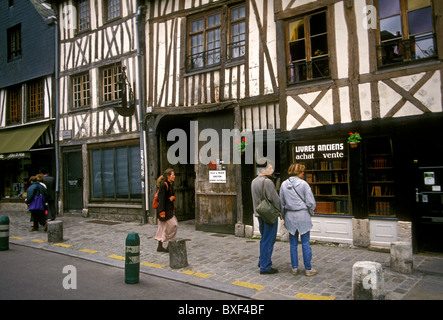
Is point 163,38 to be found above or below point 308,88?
above

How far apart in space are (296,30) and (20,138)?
11.5m

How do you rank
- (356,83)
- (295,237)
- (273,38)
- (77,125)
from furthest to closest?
(77,125) < (273,38) < (356,83) < (295,237)

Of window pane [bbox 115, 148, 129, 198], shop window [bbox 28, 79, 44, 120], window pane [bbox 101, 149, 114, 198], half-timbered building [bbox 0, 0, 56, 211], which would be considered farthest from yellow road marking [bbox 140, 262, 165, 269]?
shop window [bbox 28, 79, 44, 120]

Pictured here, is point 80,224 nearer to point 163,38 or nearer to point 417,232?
point 163,38

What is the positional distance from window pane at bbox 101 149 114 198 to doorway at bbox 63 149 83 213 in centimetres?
116

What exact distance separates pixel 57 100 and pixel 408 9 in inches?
457

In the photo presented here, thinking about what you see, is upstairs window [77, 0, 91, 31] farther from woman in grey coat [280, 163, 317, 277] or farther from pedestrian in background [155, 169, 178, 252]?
woman in grey coat [280, 163, 317, 277]

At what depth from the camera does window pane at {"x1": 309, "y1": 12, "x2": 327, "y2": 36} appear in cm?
749

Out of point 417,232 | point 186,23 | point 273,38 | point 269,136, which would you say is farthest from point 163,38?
point 417,232

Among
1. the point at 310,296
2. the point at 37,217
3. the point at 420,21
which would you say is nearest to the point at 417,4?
the point at 420,21

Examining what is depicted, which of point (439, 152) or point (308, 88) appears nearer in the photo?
point (439, 152)

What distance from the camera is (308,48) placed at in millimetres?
7652

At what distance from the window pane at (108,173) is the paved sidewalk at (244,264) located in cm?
244

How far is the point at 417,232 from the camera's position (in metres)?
6.33
